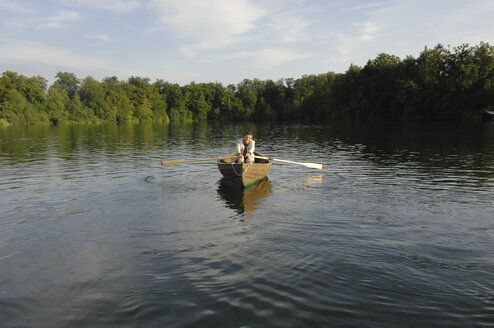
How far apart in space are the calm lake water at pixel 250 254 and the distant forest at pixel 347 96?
73.2 metres

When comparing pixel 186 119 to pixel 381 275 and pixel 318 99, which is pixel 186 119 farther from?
pixel 381 275

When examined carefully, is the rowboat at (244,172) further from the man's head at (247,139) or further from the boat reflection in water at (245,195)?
the man's head at (247,139)

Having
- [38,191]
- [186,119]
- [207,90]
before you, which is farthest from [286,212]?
[207,90]

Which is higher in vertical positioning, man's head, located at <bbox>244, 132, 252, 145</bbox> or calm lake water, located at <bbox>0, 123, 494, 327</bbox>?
man's head, located at <bbox>244, 132, 252, 145</bbox>

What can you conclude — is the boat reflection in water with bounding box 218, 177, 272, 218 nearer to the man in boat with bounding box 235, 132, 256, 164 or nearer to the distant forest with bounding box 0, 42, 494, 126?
the man in boat with bounding box 235, 132, 256, 164

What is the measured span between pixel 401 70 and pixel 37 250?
94129 millimetres

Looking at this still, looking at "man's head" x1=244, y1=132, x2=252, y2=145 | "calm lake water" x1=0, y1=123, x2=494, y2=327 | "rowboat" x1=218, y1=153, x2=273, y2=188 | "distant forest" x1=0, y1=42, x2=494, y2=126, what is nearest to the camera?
"calm lake water" x1=0, y1=123, x2=494, y2=327

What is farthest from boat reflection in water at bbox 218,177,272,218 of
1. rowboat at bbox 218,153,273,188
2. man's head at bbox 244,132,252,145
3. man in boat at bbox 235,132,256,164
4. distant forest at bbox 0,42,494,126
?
distant forest at bbox 0,42,494,126

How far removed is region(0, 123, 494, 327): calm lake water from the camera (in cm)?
528

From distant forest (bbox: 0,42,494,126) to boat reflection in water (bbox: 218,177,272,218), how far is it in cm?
7507

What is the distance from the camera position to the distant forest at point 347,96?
246 ft

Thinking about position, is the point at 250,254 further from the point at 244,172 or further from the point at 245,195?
the point at 244,172

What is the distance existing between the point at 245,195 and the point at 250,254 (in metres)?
5.83

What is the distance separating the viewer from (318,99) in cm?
11925
